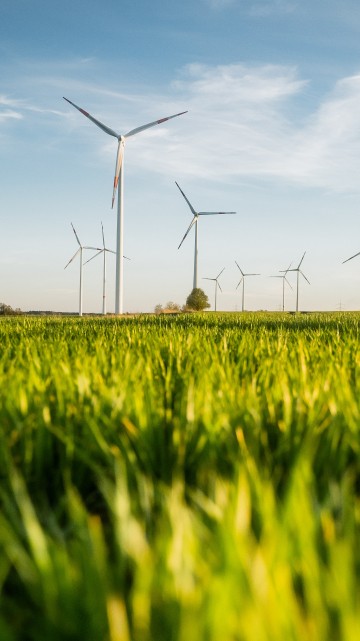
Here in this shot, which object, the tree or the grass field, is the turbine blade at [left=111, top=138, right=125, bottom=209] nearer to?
the grass field

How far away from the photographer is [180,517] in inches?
42.2

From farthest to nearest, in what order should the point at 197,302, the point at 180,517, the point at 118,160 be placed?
the point at 197,302
the point at 118,160
the point at 180,517

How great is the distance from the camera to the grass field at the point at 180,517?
0.83 meters

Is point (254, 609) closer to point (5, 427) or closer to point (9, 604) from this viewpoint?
point (9, 604)

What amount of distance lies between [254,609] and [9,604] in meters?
0.62

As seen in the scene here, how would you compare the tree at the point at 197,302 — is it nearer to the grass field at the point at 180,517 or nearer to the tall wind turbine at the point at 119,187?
the tall wind turbine at the point at 119,187

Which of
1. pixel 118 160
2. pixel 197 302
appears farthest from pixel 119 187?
pixel 197 302

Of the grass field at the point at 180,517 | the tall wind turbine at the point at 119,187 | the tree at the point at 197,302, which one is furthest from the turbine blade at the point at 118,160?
the tree at the point at 197,302

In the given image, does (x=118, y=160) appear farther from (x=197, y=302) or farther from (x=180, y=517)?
(x=197, y=302)

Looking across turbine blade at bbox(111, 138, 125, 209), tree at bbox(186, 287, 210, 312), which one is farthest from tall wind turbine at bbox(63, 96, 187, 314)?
tree at bbox(186, 287, 210, 312)

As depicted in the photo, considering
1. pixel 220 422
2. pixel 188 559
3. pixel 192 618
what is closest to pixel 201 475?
pixel 220 422

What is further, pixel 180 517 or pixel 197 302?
pixel 197 302

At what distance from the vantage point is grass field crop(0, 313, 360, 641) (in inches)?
32.7

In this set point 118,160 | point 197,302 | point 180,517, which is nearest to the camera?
point 180,517
